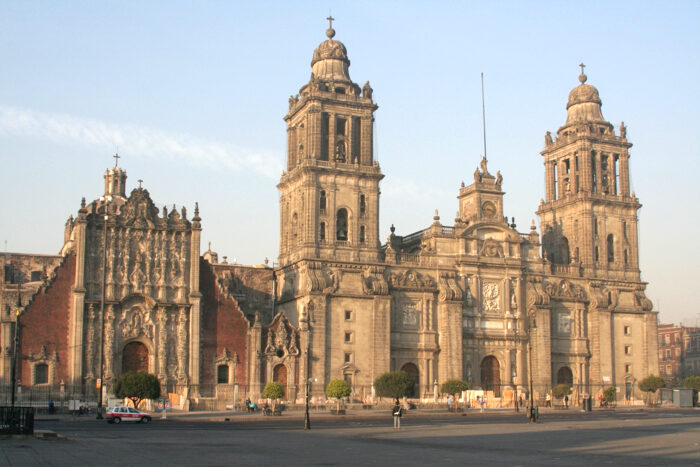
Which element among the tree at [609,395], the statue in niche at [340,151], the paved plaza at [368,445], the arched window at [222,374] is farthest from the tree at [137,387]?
the tree at [609,395]

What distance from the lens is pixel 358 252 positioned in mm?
79250

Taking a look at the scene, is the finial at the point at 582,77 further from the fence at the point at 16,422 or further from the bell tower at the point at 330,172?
the fence at the point at 16,422

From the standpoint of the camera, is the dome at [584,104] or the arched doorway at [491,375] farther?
the dome at [584,104]

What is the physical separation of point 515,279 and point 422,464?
6043cm

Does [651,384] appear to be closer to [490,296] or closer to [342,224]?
[490,296]

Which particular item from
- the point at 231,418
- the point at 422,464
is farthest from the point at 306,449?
the point at 231,418

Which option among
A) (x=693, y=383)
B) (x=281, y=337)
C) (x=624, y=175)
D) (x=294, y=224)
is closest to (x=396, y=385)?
(x=281, y=337)

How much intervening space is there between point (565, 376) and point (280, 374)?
94.6 ft

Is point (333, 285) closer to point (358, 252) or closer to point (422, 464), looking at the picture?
point (358, 252)

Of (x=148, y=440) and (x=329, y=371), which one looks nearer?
(x=148, y=440)

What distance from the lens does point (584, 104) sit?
9625cm

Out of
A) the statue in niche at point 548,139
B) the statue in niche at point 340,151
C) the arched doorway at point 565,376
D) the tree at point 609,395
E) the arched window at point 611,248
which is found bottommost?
the tree at point 609,395

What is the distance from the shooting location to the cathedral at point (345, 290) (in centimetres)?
7025

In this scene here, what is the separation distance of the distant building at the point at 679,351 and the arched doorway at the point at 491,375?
190ft
